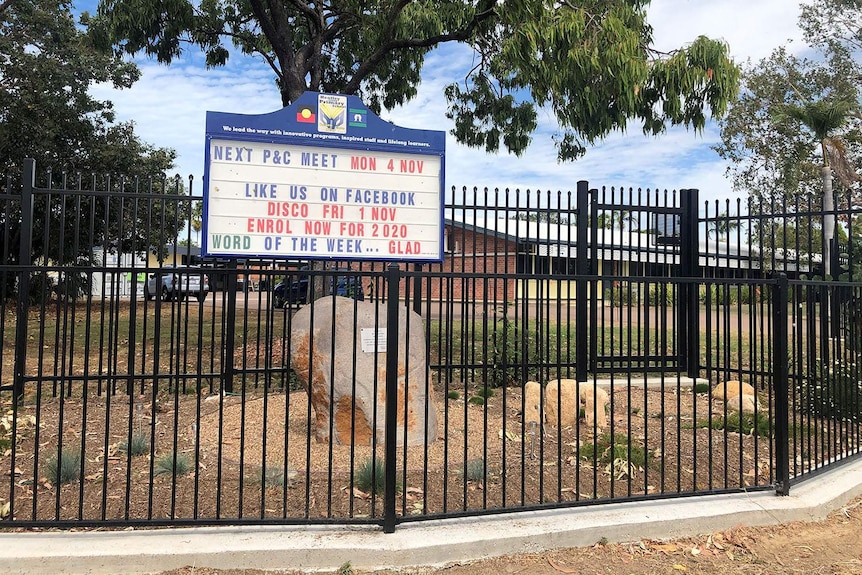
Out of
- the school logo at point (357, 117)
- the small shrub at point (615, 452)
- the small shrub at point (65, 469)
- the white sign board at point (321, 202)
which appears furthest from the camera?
the school logo at point (357, 117)

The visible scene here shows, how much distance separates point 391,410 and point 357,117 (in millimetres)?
3763

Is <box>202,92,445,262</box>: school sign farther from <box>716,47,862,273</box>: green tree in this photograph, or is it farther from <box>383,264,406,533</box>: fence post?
<box>716,47,862,273</box>: green tree

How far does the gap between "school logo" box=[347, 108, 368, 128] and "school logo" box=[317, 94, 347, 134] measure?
55 millimetres

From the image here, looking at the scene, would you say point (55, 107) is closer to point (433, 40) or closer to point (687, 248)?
point (433, 40)

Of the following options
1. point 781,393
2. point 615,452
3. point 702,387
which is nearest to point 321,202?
point 615,452

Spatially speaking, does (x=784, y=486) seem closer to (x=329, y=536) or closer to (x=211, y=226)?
(x=329, y=536)

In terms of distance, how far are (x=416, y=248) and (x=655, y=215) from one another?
13.6ft

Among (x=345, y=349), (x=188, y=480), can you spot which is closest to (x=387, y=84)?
(x=345, y=349)

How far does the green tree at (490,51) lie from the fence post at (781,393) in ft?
15.2

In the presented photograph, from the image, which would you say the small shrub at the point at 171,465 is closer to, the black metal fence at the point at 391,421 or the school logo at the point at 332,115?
the black metal fence at the point at 391,421

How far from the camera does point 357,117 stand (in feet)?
20.9

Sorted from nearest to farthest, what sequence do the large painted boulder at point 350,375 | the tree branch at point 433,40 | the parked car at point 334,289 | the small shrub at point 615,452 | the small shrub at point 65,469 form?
the parked car at point 334,289
the small shrub at point 65,469
the small shrub at point 615,452
the large painted boulder at point 350,375
the tree branch at point 433,40

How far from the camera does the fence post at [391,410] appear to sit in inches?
142

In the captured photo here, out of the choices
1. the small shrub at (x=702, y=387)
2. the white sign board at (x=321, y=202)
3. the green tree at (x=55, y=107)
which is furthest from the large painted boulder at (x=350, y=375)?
the green tree at (x=55, y=107)
